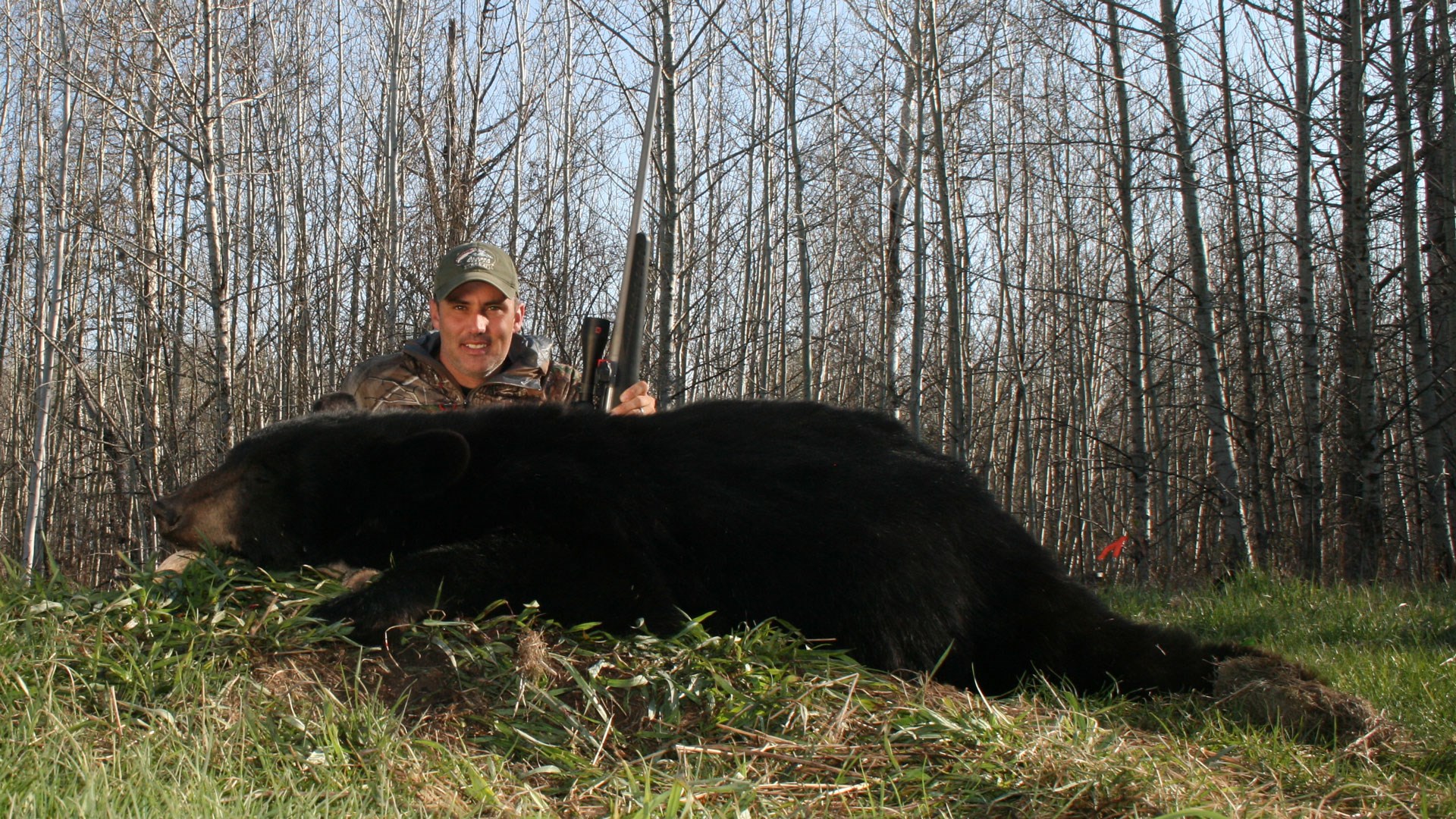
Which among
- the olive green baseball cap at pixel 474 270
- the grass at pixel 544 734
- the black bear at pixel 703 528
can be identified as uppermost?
the olive green baseball cap at pixel 474 270

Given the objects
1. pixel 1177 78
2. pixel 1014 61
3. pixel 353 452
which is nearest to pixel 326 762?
pixel 353 452

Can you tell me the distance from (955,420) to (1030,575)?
9.33 metres

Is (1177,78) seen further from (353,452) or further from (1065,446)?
(1065,446)

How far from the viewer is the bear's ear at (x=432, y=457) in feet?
11.1

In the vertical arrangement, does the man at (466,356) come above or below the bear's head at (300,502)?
Result: above

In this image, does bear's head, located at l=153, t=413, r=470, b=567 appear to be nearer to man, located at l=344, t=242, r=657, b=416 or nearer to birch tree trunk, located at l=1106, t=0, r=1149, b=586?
man, located at l=344, t=242, r=657, b=416

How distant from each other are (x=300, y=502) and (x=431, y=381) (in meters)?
2.05

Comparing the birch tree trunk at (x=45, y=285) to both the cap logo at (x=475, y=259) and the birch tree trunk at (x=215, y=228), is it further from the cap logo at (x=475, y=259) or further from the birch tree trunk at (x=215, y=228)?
the cap logo at (x=475, y=259)

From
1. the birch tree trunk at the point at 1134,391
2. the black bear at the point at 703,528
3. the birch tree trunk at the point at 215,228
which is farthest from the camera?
the birch tree trunk at the point at 1134,391

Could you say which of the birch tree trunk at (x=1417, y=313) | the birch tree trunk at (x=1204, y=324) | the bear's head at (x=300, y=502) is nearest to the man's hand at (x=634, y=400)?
the bear's head at (x=300, y=502)

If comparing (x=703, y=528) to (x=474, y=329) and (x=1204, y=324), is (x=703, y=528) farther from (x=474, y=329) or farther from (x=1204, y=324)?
(x=1204, y=324)

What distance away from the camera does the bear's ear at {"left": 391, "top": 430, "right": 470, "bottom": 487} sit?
3398mm

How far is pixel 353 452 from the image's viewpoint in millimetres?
3676

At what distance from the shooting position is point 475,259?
213 inches
